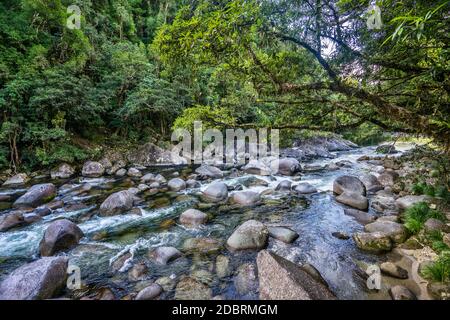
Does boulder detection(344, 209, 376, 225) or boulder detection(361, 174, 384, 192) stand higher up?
boulder detection(361, 174, 384, 192)

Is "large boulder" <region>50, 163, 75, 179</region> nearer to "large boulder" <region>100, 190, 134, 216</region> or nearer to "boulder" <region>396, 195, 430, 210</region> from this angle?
"large boulder" <region>100, 190, 134, 216</region>

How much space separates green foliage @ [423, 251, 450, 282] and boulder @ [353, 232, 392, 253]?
2.56 feet

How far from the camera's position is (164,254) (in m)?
3.92

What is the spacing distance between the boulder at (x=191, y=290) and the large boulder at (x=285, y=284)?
2.48ft

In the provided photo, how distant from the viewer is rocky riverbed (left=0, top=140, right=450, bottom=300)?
3.06 m

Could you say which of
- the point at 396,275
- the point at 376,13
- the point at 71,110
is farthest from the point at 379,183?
the point at 71,110

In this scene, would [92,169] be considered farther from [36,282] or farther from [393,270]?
[393,270]

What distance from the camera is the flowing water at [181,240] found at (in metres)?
3.37

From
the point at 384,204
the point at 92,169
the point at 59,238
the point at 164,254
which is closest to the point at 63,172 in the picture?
the point at 92,169

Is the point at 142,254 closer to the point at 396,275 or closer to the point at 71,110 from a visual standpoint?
the point at 396,275

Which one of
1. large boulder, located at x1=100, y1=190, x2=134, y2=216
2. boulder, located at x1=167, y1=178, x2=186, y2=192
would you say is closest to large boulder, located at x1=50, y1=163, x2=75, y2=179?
boulder, located at x1=167, y1=178, x2=186, y2=192

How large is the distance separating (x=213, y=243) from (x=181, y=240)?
0.68 m

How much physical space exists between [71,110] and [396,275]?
1303cm

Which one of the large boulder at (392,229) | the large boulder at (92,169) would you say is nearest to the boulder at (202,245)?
the large boulder at (392,229)
